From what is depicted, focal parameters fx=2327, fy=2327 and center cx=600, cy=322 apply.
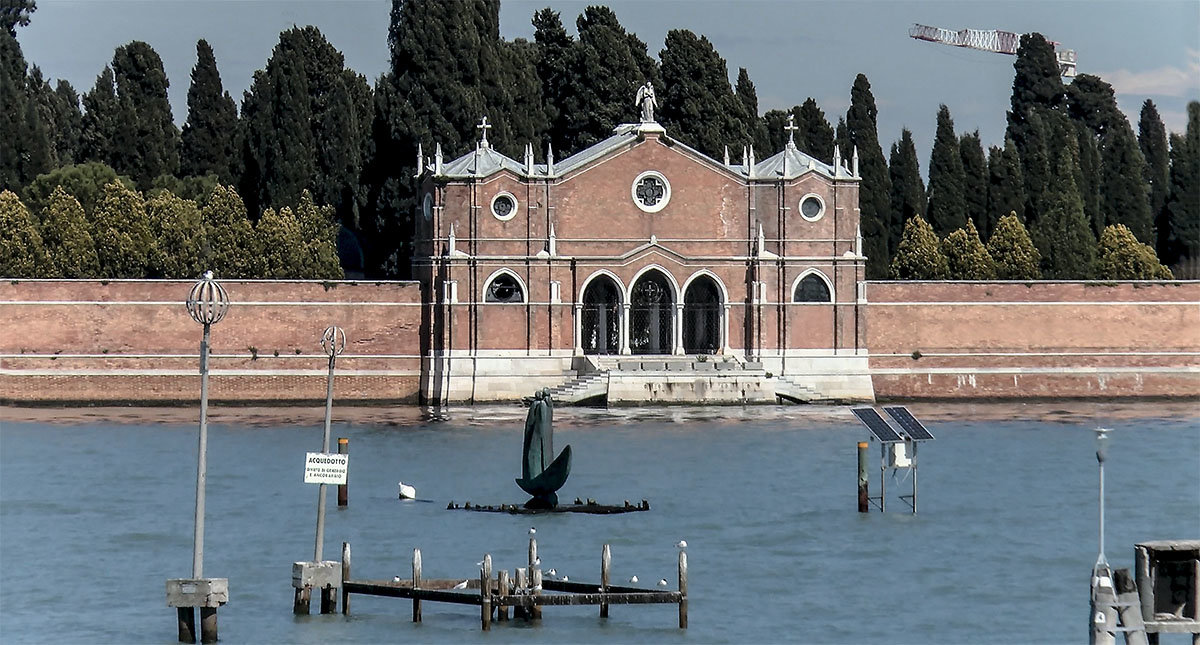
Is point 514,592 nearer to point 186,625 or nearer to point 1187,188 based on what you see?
point 186,625

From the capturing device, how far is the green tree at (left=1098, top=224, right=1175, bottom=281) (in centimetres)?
6059

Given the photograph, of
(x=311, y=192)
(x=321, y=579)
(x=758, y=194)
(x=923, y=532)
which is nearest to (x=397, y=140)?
(x=311, y=192)

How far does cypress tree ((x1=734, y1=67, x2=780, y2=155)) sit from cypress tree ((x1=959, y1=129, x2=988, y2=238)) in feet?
17.9

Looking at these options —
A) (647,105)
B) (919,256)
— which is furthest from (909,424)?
(919,256)

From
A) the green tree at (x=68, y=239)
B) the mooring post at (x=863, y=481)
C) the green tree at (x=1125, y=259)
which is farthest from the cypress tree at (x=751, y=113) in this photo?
the mooring post at (x=863, y=481)

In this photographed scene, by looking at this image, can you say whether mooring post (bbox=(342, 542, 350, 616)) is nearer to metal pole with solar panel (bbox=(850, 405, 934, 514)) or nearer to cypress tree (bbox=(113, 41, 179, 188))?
metal pole with solar panel (bbox=(850, 405, 934, 514))

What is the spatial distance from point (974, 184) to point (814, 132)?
470 cm

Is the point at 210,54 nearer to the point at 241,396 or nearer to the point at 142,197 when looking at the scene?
the point at 142,197

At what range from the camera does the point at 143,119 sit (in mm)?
63750

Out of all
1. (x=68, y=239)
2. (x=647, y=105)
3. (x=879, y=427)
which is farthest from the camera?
(x=68, y=239)

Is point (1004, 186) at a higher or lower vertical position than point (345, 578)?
higher

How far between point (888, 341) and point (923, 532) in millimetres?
22632

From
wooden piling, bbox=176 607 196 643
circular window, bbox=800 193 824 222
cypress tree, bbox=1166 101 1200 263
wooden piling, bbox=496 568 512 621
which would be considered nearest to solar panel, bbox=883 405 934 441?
wooden piling, bbox=496 568 512 621

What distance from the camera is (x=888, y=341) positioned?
53.2 meters
